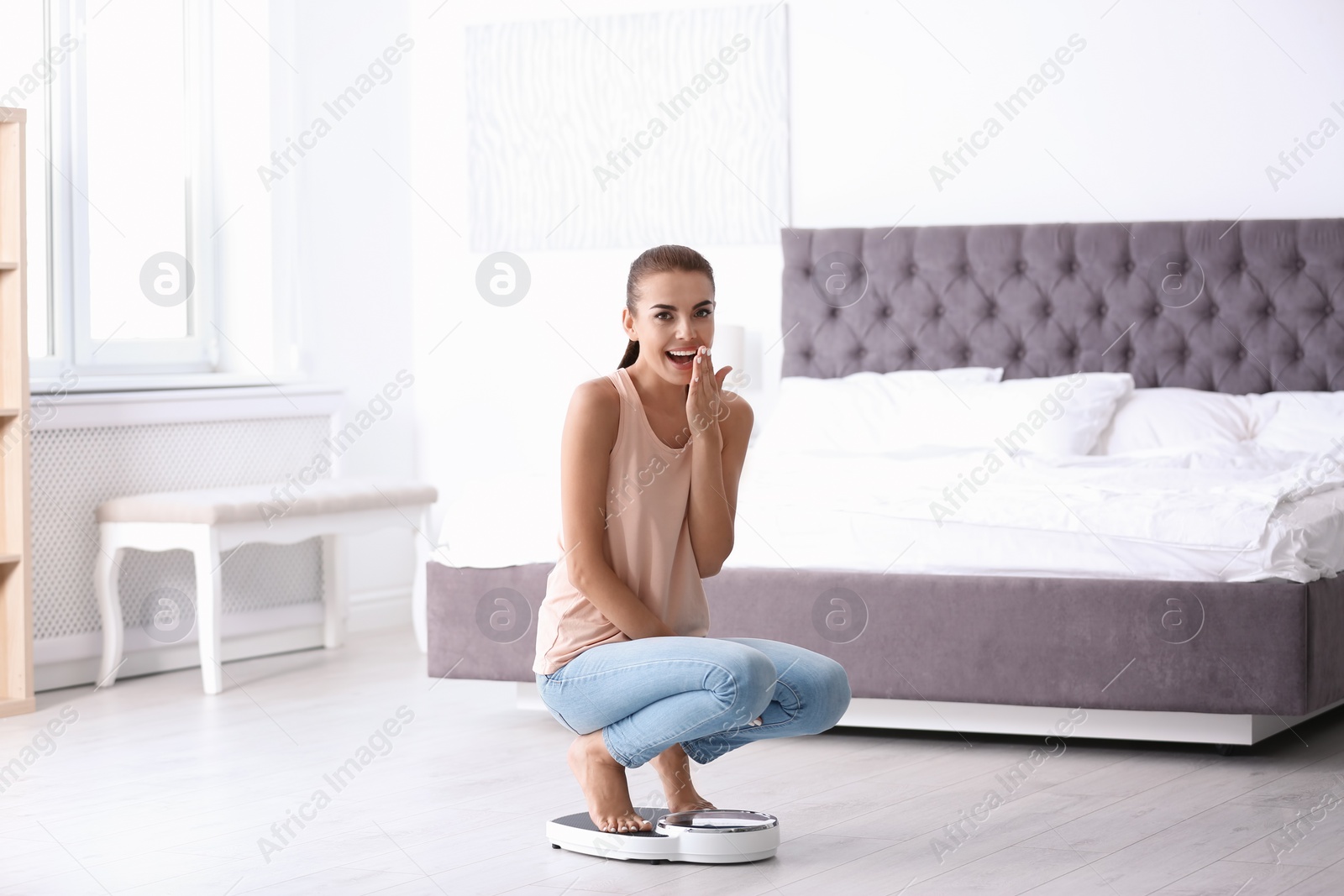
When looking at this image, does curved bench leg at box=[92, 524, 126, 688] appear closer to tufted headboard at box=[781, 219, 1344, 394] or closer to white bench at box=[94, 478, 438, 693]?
white bench at box=[94, 478, 438, 693]

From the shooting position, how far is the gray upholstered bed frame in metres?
3.23

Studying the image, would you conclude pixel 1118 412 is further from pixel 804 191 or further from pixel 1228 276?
pixel 804 191

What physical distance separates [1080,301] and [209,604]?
271cm

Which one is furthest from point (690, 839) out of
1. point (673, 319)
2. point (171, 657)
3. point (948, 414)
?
point (171, 657)

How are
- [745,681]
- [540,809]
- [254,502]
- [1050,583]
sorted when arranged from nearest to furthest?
[745,681]
[540,809]
[1050,583]
[254,502]

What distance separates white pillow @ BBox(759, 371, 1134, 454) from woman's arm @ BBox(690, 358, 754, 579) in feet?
5.89

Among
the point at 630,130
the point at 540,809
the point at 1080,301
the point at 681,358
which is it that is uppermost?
the point at 630,130

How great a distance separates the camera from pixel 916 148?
5.16 metres

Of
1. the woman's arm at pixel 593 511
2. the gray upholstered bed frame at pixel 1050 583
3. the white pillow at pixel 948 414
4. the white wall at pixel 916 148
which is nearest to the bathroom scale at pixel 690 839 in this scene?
the woman's arm at pixel 593 511

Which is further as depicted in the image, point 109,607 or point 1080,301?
point 1080,301

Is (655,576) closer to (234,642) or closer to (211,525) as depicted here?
(211,525)

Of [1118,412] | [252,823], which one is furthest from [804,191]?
[252,823]

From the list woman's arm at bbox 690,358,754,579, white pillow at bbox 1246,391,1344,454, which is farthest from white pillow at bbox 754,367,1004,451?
woman's arm at bbox 690,358,754,579

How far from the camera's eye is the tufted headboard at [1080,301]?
4637 mm
